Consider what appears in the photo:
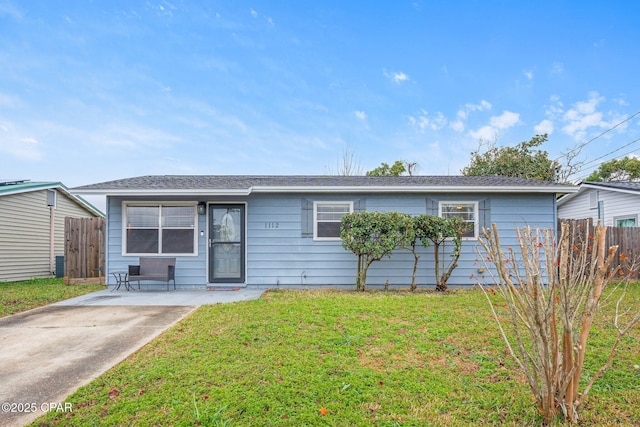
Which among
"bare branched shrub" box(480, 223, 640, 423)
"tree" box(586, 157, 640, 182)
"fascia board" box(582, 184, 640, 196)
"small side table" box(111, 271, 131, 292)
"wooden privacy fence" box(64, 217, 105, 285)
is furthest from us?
"tree" box(586, 157, 640, 182)

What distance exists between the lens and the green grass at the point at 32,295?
229 inches

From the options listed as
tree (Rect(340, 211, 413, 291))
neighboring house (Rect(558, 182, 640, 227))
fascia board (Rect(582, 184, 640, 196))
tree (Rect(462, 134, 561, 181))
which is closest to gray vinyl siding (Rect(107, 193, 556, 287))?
tree (Rect(340, 211, 413, 291))

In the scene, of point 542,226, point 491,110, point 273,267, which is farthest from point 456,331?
point 491,110

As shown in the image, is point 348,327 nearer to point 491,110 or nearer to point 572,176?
point 491,110

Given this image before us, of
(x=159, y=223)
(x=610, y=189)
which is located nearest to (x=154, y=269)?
(x=159, y=223)

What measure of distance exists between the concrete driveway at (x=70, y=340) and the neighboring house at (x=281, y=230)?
3.39ft

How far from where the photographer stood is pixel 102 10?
8.47 metres

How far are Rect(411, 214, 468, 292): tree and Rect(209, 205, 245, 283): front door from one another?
405 cm

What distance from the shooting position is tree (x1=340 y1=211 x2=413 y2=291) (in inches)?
265

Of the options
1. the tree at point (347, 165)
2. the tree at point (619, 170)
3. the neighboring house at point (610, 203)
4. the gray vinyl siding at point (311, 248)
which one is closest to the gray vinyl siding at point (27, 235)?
the gray vinyl siding at point (311, 248)

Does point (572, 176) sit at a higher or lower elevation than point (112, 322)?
higher

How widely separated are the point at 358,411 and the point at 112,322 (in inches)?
163

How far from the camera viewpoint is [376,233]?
6.85m

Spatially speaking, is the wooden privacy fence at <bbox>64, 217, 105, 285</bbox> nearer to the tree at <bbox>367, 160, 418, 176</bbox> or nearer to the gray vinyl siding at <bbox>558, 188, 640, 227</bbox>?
the tree at <bbox>367, 160, 418, 176</bbox>
